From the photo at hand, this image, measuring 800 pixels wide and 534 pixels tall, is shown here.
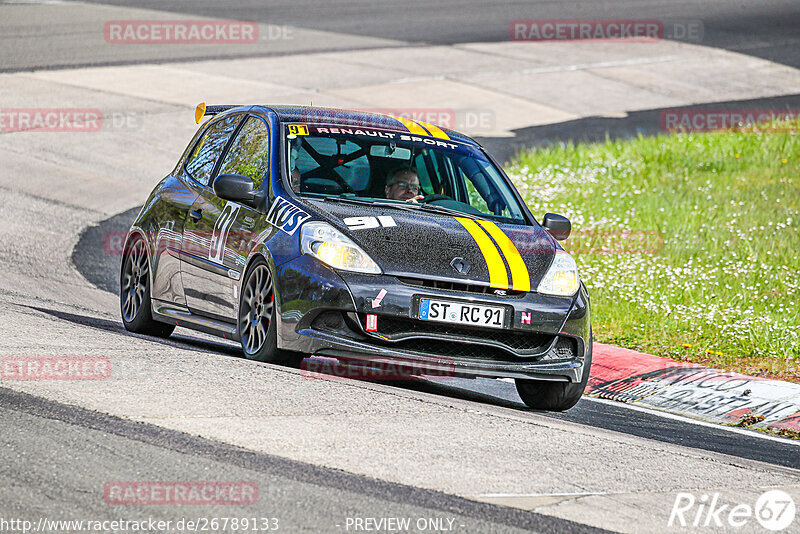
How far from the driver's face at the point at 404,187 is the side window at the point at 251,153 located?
2.65ft

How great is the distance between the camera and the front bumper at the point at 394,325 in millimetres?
7445

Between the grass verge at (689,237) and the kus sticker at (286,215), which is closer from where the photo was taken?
the kus sticker at (286,215)

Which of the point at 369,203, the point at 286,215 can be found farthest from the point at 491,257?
the point at 286,215

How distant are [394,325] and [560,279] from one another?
1108 mm

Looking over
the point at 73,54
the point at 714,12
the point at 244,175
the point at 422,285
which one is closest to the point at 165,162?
the point at 73,54

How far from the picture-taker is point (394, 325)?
7.51m

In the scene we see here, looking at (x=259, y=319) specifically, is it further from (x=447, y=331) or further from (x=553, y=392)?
(x=553, y=392)

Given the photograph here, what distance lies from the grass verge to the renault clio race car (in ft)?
8.37

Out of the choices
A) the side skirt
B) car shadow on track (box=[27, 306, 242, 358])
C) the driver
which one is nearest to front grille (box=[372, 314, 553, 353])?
the side skirt

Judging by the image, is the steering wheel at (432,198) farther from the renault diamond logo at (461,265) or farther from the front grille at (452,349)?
the front grille at (452,349)

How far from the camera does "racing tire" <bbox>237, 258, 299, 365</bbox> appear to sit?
7.74m

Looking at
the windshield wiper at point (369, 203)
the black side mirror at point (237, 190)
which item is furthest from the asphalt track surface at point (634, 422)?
the black side mirror at point (237, 190)

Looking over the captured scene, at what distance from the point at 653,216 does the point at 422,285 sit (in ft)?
26.9

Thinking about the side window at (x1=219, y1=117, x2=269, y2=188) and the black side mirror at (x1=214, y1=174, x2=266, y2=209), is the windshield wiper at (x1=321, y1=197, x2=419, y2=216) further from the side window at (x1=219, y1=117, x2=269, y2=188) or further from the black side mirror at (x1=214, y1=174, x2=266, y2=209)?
the side window at (x1=219, y1=117, x2=269, y2=188)
